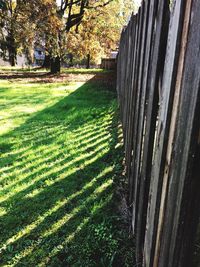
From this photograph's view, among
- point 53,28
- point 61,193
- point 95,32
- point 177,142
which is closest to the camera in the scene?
point 177,142

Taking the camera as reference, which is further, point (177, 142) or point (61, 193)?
point (61, 193)

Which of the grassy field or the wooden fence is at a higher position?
the wooden fence

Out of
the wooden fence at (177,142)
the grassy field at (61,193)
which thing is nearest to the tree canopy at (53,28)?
the grassy field at (61,193)

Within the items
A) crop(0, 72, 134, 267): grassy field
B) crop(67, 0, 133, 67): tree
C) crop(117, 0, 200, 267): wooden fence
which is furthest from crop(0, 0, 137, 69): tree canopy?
crop(117, 0, 200, 267): wooden fence

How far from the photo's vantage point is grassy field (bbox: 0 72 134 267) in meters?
2.59

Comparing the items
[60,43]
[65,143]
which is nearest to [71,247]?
[65,143]

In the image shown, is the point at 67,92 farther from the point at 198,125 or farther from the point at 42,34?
the point at 198,125

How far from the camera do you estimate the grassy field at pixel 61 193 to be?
2592 millimetres

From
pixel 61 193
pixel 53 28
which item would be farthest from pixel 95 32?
pixel 61 193

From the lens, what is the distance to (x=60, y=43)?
19.5 meters

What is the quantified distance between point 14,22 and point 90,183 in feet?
51.1

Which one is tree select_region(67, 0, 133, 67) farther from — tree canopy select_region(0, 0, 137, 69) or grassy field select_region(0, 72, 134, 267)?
grassy field select_region(0, 72, 134, 267)

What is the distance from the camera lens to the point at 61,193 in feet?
11.7

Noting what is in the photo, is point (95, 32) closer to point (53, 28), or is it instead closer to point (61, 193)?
point (53, 28)
